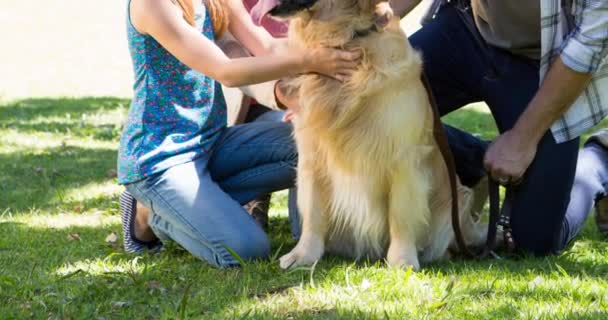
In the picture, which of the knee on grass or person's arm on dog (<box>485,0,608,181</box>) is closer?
person's arm on dog (<box>485,0,608,181</box>)

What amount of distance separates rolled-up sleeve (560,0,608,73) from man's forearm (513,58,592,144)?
0.14 feet

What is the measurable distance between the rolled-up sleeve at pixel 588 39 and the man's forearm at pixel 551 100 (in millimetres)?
41

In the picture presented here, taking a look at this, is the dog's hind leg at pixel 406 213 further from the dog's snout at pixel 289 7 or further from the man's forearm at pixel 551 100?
the dog's snout at pixel 289 7

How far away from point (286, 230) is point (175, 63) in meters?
1.21

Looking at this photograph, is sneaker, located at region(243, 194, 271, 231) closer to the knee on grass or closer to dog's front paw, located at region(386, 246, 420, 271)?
the knee on grass

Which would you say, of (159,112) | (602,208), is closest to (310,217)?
(159,112)

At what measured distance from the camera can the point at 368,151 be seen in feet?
11.9

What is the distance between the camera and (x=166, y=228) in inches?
156

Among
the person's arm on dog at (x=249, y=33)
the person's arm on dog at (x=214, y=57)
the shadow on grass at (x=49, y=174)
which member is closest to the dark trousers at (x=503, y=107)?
the person's arm on dog at (x=249, y=33)

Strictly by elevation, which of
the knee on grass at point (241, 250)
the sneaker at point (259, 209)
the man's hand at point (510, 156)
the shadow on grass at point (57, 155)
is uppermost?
the man's hand at point (510, 156)

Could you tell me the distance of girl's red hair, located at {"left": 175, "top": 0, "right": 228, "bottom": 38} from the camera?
12.3ft

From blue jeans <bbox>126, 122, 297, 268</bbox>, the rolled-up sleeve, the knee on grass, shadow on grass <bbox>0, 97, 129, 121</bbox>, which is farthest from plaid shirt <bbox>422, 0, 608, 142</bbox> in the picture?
shadow on grass <bbox>0, 97, 129, 121</bbox>

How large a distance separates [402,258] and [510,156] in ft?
2.20

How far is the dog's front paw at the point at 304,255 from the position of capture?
3719mm
